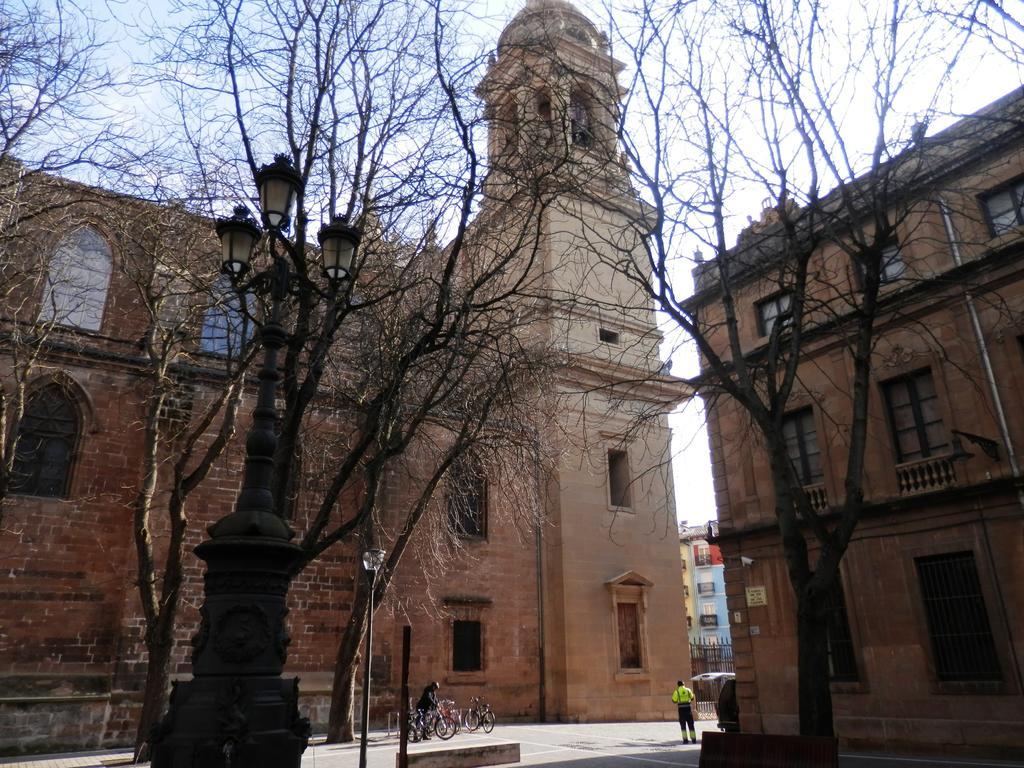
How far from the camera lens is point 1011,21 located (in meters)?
5.27

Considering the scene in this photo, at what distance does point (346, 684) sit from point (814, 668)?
1076 cm

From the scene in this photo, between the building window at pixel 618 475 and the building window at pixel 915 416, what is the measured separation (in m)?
11.8

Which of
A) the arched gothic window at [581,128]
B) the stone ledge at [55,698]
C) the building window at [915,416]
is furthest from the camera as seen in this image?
the stone ledge at [55,698]

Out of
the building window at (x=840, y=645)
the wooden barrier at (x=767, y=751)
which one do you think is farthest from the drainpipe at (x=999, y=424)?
the wooden barrier at (x=767, y=751)

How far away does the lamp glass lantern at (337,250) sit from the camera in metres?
6.51

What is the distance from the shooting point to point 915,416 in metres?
13.0

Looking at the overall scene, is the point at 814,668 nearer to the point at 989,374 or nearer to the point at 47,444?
the point at 989,374

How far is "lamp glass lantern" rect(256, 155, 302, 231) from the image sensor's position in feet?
20.5

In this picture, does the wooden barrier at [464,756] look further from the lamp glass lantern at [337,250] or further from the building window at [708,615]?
the building window at [708,615]

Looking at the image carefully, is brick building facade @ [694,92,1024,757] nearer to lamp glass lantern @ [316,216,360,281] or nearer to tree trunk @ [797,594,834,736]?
tree trunk @ [797,594,834,736]

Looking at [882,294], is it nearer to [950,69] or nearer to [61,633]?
[950,69]

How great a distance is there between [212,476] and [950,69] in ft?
54.4

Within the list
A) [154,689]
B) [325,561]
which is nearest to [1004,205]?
[154,689]

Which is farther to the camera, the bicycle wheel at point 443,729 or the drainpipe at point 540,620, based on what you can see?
the drainpipe at point 540,620
